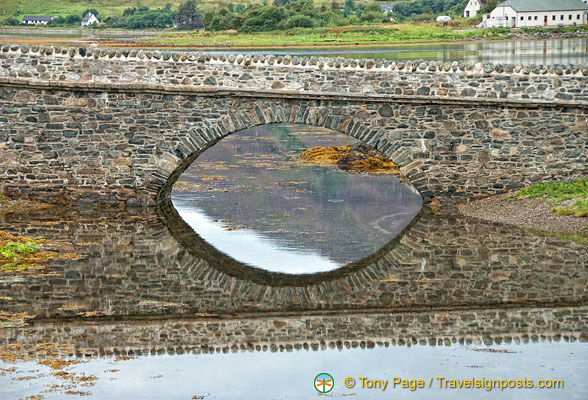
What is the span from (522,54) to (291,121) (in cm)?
4777

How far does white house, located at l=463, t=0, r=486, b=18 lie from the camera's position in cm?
11175

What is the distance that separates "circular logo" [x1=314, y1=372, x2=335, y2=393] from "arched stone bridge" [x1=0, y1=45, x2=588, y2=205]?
35.7 ft

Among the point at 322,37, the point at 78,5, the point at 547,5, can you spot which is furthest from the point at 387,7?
the point at 322,37

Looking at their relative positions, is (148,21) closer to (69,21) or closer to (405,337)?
(69,21)

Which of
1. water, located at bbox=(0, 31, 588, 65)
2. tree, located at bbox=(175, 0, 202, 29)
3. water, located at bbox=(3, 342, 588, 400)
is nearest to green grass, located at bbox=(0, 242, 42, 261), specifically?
water, located at bbox=(3, 342, 588, 400)

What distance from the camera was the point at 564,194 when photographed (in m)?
23.0

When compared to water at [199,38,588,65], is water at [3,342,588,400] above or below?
above

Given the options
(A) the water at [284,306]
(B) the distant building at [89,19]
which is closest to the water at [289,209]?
(A) the water at [284,306]

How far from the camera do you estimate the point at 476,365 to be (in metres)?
13.7

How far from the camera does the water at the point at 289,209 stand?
67.0ft

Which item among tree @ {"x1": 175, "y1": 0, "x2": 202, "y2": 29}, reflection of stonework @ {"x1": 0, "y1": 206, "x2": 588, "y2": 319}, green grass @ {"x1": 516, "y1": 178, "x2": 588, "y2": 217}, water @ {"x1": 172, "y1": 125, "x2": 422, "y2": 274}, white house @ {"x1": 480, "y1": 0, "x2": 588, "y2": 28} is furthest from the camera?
white house @ {"x1": 480, "y1": 0, "x2": 588, "y2": 28}

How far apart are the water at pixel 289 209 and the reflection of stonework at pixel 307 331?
3335mm

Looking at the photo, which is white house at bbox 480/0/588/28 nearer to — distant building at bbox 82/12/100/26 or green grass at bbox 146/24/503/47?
green grass at bbox 146/24/503/47

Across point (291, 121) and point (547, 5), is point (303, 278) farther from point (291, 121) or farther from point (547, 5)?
point (547, 5)
